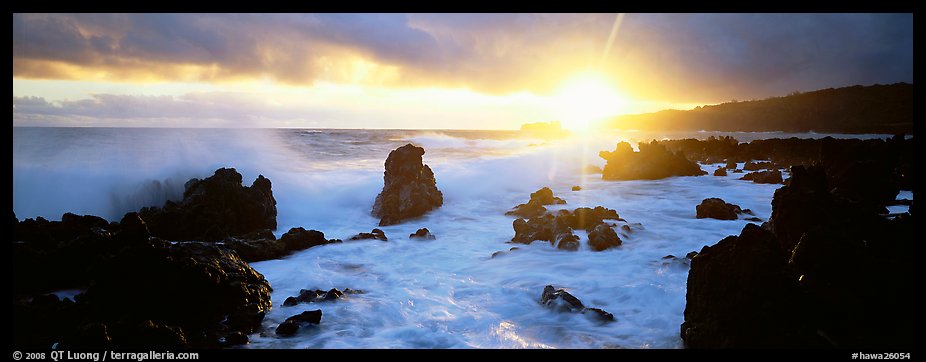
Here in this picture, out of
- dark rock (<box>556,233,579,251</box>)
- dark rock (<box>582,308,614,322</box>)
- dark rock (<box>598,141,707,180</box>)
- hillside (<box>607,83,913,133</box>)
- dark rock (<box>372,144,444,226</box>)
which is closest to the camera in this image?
dark rock (<box>582,308,614,322</box>)

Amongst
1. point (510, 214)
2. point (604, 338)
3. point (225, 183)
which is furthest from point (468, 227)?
point (604, 338)

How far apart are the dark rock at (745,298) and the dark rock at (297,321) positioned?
449 cm

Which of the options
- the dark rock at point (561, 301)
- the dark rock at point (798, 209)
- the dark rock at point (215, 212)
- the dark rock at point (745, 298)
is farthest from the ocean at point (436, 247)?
the dark rock at point (215, 212)

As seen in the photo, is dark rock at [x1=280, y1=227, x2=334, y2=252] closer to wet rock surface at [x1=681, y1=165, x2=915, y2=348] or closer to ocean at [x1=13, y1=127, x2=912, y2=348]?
ocean at [x1=13, y1=127, x2=912, y2=348]

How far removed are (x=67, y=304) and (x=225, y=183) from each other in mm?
6096

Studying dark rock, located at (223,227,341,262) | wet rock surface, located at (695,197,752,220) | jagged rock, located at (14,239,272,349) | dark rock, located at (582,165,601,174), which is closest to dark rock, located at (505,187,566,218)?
wet rock surface, located at (695,197,752,220)

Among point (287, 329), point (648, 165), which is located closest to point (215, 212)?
point (287, 329)

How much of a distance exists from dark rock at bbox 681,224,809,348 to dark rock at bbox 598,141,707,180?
748 inches

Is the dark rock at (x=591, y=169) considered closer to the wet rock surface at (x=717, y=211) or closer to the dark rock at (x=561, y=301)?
the wet rock surface at (x=717, y=211)

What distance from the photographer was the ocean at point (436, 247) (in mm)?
5727

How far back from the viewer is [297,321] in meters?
5.69

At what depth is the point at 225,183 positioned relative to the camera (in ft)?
37.2

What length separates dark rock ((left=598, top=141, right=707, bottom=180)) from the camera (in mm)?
22688

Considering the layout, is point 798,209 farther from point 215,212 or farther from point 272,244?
point 215,212
